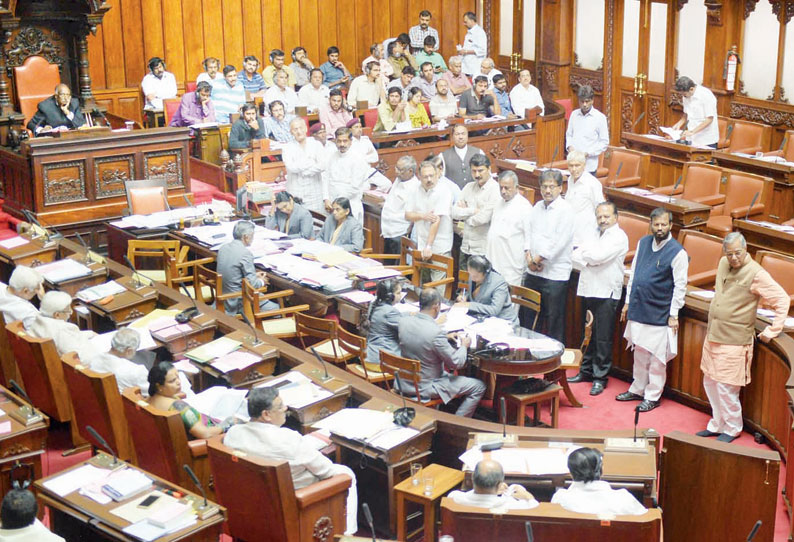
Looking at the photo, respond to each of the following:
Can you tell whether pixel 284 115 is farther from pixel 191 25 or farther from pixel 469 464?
pixel 469 464

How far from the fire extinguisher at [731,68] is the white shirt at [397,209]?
5.69m

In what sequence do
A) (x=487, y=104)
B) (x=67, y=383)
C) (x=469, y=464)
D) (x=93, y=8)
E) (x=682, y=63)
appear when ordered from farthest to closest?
(x=682, y=63), (x=487, y=104), (x=93, y=8), (x=67, y=383), (x=469, y=464)

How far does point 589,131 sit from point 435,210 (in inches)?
144

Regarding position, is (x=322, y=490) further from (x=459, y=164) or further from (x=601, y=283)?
(x=459, y=164)

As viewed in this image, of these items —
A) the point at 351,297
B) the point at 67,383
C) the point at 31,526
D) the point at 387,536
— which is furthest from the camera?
the point at 351,297

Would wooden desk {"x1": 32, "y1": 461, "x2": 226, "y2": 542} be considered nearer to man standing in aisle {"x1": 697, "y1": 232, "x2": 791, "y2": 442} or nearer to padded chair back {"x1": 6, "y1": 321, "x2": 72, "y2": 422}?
padded chair back {"x1": 6, "y1": 321, "x2": 72, "y2": 422}

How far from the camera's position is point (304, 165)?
10.2 m

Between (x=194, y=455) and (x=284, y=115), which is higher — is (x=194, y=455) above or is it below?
below

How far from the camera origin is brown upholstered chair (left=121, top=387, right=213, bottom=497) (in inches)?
225

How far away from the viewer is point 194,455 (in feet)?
18.9

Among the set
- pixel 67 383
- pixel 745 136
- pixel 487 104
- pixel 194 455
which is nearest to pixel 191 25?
pixel 487 104

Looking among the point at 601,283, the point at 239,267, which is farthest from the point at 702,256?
the point at 239,267

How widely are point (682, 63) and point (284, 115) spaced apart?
5472 millimetres

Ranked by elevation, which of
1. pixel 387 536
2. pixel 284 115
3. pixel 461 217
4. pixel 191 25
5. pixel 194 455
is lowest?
pixel 387 536
